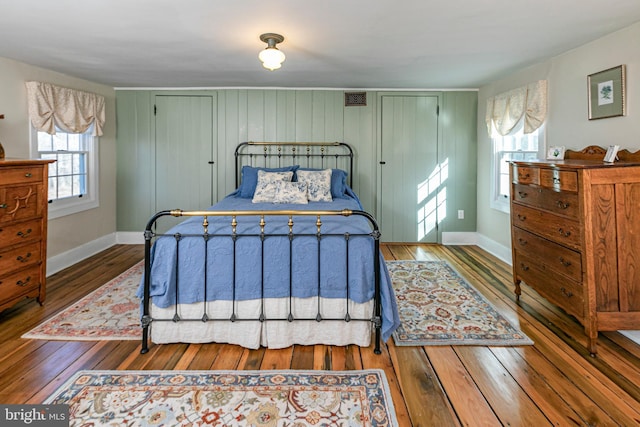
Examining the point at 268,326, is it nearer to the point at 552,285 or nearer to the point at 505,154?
the point at 552,285

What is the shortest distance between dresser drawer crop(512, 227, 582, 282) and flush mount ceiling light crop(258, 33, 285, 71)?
243 cm

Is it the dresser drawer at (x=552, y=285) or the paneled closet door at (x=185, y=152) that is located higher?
the paneled closet door at (x=185, y=152)

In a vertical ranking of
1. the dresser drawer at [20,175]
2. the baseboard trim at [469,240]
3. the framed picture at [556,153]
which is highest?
the framed picture at [556,153]

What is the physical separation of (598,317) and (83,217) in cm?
514

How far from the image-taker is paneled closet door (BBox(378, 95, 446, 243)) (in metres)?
5.15

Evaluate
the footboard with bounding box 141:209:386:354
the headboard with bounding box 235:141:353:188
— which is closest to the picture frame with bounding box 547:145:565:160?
the footboard with bounding box 141:209:386:354

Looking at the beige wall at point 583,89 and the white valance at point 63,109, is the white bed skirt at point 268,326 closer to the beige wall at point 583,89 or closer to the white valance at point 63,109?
the beige wall at point 583,89

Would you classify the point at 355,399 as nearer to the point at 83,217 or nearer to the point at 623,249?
the point at 623,249

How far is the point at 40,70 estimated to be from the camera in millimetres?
3887

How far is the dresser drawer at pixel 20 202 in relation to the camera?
2.74 meters

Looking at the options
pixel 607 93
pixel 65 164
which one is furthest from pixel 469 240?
pixel 65 164

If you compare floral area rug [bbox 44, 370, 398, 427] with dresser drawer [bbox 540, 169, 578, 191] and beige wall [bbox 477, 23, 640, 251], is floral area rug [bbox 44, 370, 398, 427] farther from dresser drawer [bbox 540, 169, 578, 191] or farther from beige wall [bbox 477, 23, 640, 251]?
beige wall [bbox 477, 23, 640, 251]

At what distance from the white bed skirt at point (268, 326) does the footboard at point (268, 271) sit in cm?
2

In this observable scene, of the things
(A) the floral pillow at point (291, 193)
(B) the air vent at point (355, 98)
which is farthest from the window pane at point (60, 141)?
(B) the air vent at point (355, 98)
